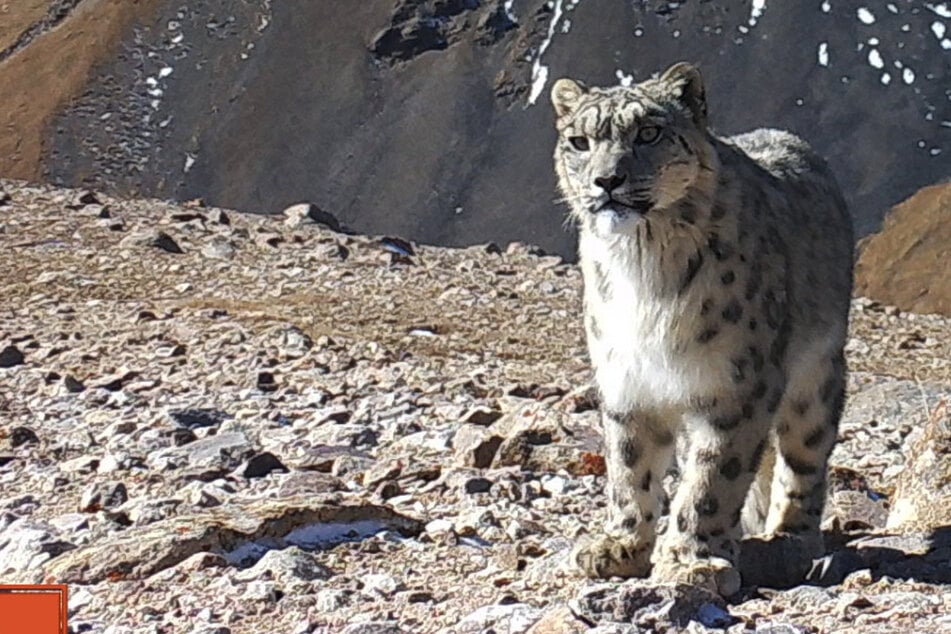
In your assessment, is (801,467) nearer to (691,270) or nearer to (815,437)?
(815,437)

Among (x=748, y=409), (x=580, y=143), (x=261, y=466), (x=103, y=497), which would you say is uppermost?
(x=580, y=143)

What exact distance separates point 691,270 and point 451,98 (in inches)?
1868

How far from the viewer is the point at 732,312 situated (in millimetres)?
7395

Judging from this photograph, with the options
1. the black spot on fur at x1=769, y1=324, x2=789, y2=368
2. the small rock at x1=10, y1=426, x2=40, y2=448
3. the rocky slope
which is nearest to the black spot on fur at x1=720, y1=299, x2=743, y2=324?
the black spot on fur at x1=769, y1=324, x2=789, y2=368

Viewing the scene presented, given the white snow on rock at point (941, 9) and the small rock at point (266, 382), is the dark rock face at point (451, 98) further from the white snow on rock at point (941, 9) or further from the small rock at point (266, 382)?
the small rock at point (266, 382)

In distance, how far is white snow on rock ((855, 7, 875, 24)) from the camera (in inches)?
2096

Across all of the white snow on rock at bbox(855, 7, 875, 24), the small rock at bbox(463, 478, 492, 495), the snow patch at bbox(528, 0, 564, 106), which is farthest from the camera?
the white snow on rock at bbox(855, 7, 875, 24)

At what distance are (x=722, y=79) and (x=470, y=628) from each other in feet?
154

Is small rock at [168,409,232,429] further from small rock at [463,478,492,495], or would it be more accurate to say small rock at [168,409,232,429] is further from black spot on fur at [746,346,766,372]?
black spot on fur at [746,346,766,372]

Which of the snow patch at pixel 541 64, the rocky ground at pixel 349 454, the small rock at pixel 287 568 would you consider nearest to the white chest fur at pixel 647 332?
the rocky ground at pixel 349 454

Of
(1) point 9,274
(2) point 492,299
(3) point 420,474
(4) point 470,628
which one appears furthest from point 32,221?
(4) point 470,628

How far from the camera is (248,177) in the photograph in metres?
52.8

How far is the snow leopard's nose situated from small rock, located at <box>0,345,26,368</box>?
23.2 feet

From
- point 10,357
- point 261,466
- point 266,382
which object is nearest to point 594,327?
point 261,466
